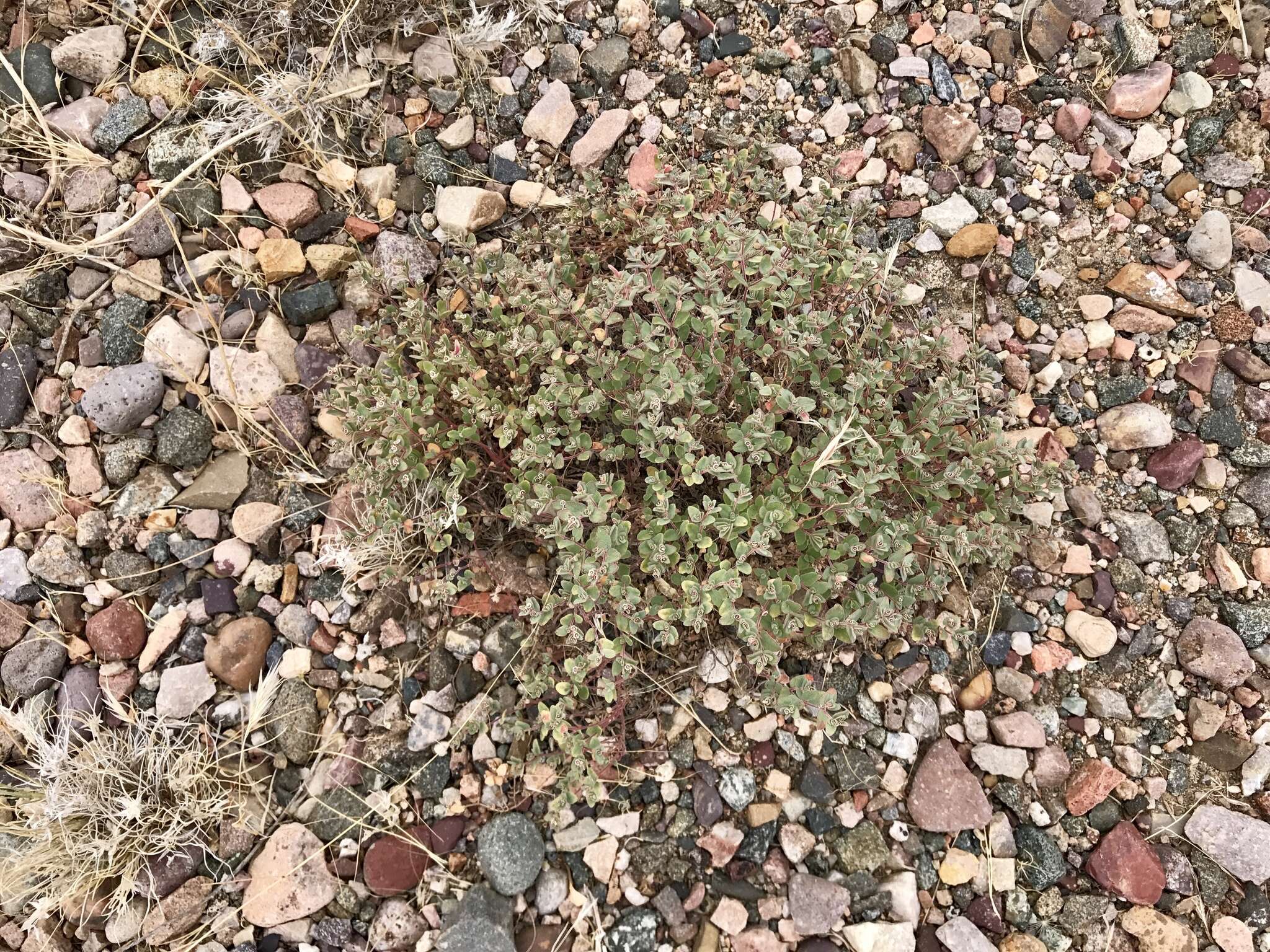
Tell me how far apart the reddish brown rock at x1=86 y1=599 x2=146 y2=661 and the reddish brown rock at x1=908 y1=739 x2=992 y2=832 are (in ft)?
9.08

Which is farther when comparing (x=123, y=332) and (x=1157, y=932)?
(x=123, y=332)

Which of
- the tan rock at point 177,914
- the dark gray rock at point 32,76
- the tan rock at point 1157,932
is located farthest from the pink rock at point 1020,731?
the dark gray rock at point 32,76

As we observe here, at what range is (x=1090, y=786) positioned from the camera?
2994 millimetres

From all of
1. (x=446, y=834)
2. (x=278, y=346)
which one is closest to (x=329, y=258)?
(x=278, y=346)

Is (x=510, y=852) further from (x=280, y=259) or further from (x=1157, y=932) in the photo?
(x=280, y=259)

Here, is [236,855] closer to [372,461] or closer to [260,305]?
[372,461]

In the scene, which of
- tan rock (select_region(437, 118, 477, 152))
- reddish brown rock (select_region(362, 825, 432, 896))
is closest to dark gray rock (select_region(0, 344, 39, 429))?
tan rock (select_region(437, 118, 477, 152))

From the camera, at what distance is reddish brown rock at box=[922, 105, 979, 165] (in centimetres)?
376

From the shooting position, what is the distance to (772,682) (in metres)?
2.68

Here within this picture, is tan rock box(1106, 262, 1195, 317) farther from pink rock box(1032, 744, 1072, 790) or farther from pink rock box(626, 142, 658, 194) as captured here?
pink rock box(626, 142, 658, 194)

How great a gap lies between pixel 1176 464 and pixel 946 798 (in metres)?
1.54

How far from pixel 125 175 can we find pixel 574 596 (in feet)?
8.93

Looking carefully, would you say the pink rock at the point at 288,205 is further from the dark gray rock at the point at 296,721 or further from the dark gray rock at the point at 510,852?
the dark gray rock at the point at 510,852

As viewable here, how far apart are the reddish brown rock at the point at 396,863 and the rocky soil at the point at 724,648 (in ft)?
0.03
